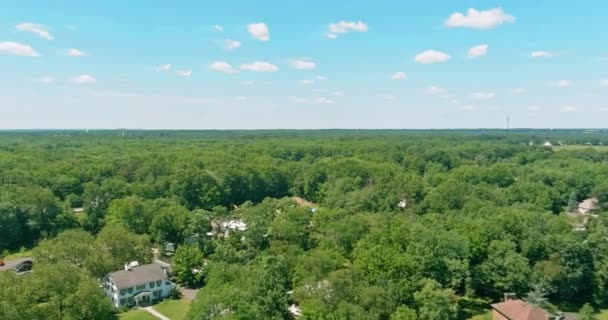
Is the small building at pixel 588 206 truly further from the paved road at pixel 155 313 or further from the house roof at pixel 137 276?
the paved road at pixel 155 313

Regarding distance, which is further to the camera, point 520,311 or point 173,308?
point 173,308

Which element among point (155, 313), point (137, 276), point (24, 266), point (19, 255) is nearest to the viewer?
point (155, 313)

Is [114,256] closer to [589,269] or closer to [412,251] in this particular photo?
[412,251]

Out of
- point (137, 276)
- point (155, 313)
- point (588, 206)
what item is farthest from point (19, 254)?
point (588, 206)

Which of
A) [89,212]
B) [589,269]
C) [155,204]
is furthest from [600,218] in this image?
[89,212]

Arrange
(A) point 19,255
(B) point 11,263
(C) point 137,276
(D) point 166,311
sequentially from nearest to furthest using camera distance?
(D) point 166,311 → (C) point 137,276 → (B) point 11,263 → (A) point 19,255

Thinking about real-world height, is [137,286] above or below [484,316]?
above

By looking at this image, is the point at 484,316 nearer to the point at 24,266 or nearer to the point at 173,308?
the point at 173,308

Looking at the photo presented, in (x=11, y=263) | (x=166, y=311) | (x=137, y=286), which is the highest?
(x=137, y=286)
